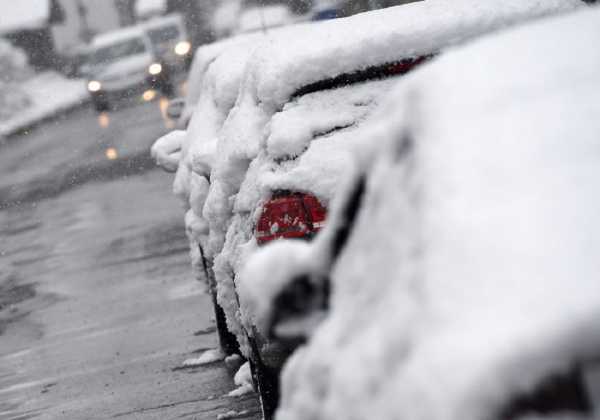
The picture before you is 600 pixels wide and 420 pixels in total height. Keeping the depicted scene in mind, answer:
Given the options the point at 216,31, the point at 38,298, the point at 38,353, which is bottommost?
the point at 216,31

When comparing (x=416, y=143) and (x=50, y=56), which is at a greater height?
(x=416, y=143)

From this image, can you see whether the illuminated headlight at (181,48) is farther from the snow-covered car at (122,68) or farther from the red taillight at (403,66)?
the red taillight at (403,66)

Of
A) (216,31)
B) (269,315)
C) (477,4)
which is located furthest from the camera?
(216,31)

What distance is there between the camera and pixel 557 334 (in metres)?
2.27

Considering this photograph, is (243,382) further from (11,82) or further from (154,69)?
(11,82)

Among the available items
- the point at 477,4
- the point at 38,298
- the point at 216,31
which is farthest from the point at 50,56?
the point at 477,4

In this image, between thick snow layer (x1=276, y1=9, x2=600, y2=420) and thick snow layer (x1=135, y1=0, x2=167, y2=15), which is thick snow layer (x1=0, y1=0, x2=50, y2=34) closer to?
thick snow layer (x1=135, y1=0, x2=167, y2=15)

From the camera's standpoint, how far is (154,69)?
3641cm

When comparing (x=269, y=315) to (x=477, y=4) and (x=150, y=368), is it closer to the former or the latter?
(x=477, y=4)

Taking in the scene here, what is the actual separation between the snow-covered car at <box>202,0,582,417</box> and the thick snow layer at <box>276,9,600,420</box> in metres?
2.35

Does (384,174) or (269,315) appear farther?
(269,315)

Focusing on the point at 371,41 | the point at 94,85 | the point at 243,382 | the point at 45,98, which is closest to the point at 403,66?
the point at 371,41

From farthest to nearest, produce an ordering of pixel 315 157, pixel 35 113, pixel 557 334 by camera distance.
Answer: pixel 35 113
pixel 315 157
pixel 557 334

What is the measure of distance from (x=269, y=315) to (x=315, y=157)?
2.41 metres
